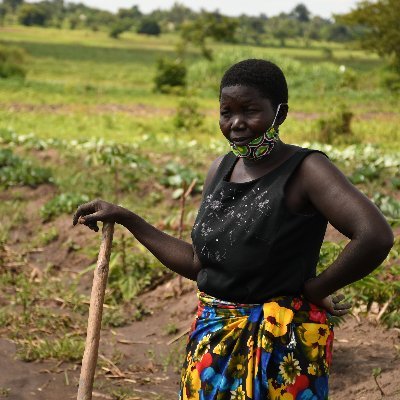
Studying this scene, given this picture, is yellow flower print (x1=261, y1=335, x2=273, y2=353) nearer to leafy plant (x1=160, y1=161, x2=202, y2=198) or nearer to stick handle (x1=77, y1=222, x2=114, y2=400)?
stick handle (x1=77, y1=222, x2=114, y2=400)

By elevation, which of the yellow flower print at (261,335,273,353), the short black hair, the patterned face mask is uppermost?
the short black hair

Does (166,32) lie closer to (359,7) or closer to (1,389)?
(359,7)

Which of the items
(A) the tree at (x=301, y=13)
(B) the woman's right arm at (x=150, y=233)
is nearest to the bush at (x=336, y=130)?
(B) the woman's right arm at (x=150, y=233)

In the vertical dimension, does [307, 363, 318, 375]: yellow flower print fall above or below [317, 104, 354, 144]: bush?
above

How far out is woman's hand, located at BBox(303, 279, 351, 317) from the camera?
223 centimetres

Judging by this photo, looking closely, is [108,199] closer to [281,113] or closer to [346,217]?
[281,113]

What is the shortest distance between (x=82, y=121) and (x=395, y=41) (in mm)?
10553

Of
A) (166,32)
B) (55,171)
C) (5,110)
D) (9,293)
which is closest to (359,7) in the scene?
(5,110)

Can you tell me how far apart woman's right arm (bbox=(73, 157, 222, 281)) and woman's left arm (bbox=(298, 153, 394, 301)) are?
1.33 feet

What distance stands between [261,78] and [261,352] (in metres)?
0.68

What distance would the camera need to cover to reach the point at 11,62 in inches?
1045

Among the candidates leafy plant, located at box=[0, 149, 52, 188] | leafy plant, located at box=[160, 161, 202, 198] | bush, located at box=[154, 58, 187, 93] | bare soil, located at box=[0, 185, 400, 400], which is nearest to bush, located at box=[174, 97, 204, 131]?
leafy plant, located at box=[0, 149, 52, 188]

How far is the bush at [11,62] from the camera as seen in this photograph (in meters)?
24.3

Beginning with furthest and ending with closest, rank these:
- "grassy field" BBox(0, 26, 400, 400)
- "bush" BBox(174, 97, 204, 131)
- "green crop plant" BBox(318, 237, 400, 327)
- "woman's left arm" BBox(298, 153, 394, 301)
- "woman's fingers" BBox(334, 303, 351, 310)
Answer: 1. "bush" BBox(174, 97, 204, 131)
2. "grassy field" BBox(0, 26, 400, 400)
3. "green crop plant" BBox(318, 237, 400, 327)
4. "woman's fingers" BBox(334, 303, 351, 310)
5. "woman's left arm" BBox(298, 153, 394, 301)
